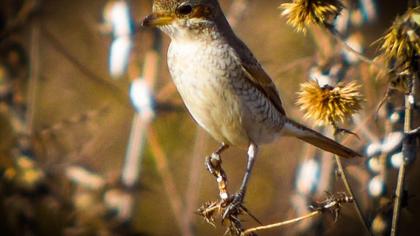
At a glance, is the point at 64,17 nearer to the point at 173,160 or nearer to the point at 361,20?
the point at 173,160

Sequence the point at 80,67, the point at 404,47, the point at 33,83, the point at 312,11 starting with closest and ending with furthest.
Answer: the point at 404,47 → the point at 312,11 → the point at 80,67 → the point at 33,83

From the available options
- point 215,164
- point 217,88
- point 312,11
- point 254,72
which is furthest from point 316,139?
point 312,11

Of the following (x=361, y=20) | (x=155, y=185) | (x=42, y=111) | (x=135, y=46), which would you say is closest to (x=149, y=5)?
(x=135, y=46)

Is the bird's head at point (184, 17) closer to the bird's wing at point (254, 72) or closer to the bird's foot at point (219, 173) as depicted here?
the bird's wing at point (254, 72)

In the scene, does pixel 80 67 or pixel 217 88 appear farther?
pixel 80 67

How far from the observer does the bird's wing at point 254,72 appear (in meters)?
Result: 3.41

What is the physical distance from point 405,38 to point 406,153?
353 mm

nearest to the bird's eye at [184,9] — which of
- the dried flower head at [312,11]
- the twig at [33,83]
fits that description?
the dried flower head at [312,11]

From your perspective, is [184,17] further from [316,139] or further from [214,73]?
[316,139]

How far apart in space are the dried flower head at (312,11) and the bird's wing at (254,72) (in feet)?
1.97

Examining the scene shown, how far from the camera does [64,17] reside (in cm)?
717

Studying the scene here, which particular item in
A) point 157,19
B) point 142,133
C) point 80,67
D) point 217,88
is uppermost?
Answer: point 80,67

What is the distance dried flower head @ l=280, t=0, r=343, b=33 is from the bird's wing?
60 cm

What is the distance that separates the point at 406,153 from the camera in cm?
248
